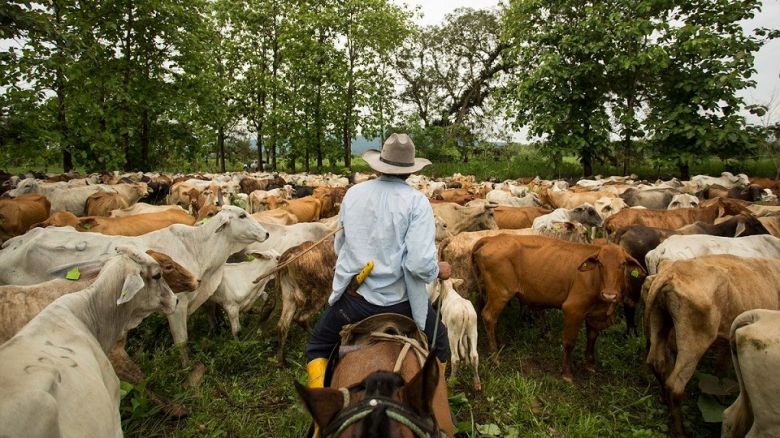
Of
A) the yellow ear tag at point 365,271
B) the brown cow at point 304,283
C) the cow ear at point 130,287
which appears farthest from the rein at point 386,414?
the brown cow at point 304,283

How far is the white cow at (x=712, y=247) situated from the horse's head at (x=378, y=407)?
5.24 meters

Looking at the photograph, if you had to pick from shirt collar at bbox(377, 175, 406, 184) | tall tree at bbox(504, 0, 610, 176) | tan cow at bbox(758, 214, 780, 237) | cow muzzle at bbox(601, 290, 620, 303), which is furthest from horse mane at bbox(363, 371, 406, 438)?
tall tree at bbox(504, 0, 610, 176)

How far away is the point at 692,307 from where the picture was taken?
4.26m

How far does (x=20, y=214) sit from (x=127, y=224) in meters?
3.19

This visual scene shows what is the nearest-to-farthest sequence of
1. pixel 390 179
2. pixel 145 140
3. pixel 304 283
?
pixel 390 179 → pixel 304 283 → pixel 145 140

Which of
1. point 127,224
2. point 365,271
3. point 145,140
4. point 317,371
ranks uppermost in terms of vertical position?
point 145,140

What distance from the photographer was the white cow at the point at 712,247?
5.89m

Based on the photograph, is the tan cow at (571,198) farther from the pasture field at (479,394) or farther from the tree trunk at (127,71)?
the tree trunk at (127,71)

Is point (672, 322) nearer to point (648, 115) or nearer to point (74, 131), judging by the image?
point (648, 115)

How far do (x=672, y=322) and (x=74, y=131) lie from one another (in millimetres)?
20770

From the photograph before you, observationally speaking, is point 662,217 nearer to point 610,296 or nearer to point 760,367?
point 610,296

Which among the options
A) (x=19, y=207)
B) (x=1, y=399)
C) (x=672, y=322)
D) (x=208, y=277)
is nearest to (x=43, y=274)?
(x=208, y=277)

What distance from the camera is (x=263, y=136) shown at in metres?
32.1

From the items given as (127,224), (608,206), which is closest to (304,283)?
(127,224)
